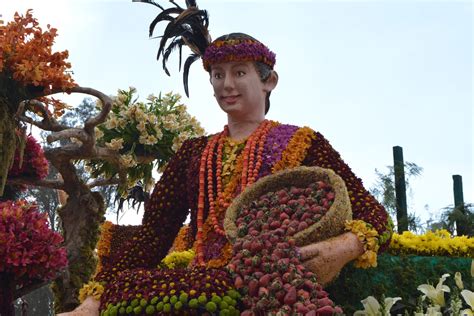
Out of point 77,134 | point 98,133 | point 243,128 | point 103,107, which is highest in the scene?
point 103,107

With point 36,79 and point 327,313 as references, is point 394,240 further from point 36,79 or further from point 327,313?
point 36,79

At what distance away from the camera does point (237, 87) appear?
407 cm

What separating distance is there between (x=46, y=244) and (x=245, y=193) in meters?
3.24

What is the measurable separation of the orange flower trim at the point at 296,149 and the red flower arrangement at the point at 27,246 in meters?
2.96

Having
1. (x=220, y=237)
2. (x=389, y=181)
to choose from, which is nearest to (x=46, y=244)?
(x=220, y=237)

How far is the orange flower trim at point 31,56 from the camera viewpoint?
622 centimetres

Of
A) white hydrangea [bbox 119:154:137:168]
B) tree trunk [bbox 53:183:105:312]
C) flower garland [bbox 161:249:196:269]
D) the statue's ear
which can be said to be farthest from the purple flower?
tree trunk [bbox 53:183:105:312]

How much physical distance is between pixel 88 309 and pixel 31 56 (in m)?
3.53

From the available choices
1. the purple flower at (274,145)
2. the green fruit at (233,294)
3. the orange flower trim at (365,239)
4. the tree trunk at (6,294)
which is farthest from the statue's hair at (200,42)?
the tree trunk at (6,294)

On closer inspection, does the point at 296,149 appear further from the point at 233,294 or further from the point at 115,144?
the point at 115,144

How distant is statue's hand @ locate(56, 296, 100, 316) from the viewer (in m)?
3.29

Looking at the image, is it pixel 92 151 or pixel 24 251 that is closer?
pixel 24 251

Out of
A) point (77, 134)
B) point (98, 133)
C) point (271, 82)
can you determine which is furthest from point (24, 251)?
point (271, 82)

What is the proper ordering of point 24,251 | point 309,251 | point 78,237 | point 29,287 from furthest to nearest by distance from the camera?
point 78,237
point 29,287
point 24,251
point 309,251
